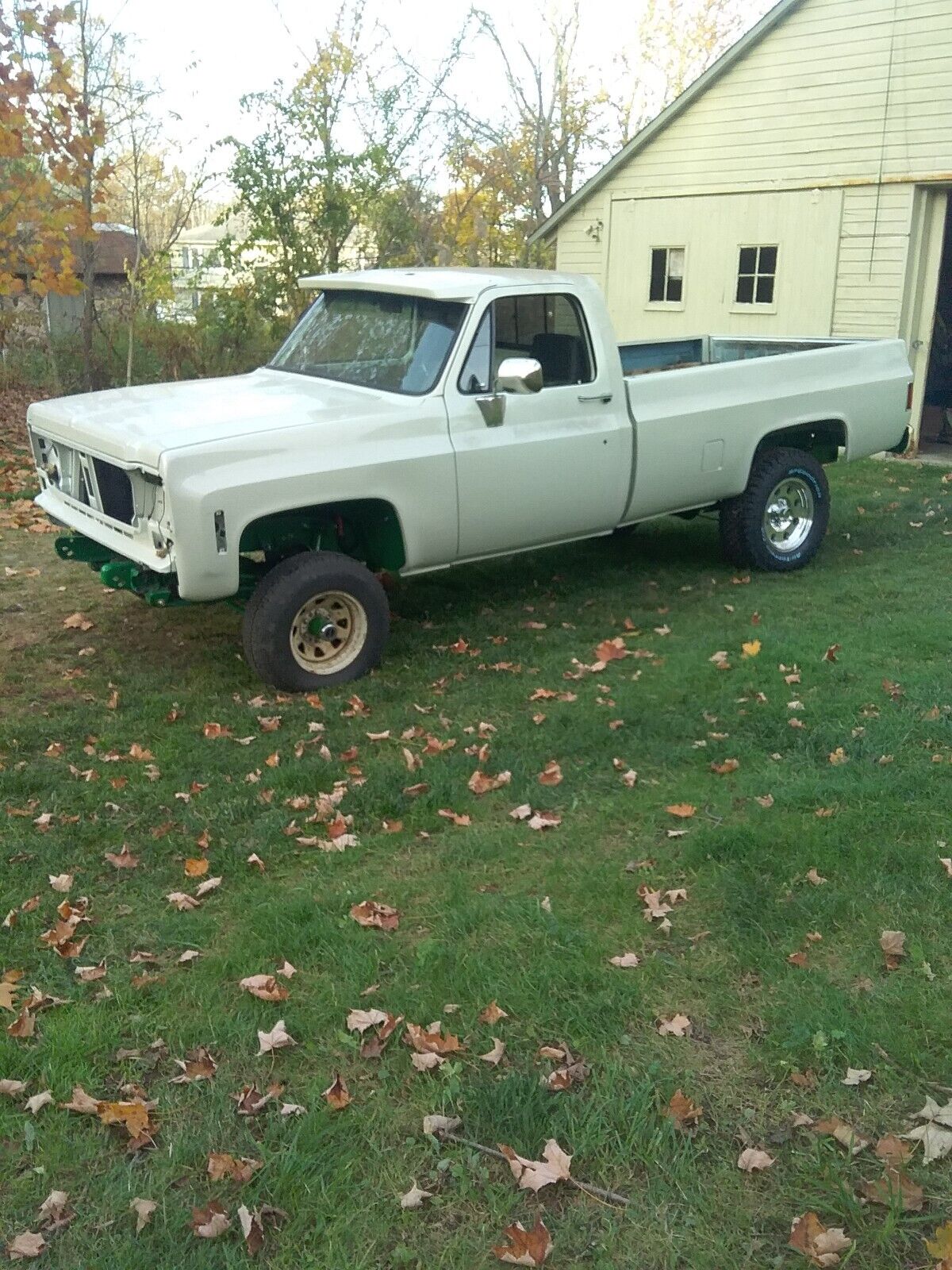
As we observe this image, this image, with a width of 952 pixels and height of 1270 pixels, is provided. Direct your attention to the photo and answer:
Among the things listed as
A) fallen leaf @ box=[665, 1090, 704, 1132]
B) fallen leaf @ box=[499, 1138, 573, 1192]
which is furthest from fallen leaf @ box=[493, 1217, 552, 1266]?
fallen leaf @ box=[665, 1090, 704, 1132]

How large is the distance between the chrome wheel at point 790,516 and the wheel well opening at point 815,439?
0.31 metres

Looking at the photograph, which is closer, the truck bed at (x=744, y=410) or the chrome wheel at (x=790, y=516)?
the truck bed at (x=744, y=410)

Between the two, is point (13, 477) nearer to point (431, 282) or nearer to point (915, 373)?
point (431, 282)

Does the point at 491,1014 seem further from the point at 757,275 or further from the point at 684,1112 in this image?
the point at 757,275

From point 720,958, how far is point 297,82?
593 inches

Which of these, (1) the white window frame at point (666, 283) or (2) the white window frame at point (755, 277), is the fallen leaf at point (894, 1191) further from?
(1) the white window frame at point (666, 283)

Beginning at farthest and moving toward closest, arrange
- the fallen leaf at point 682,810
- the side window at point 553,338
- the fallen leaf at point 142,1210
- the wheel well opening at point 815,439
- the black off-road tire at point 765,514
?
1. the wheel well opening at point 815,439
2. the black off-road tire at point 765,514
3. the side window at point 553,338
4. the fallen leaf at point 682,810
5. the fallen leaf at point 142,1210

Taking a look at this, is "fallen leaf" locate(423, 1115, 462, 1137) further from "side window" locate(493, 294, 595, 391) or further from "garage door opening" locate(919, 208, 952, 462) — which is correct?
"garage door opening" locate(919, 208, 952, 462)

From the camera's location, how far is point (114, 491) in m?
5.93

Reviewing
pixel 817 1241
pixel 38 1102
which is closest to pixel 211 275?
pixel 38 1102

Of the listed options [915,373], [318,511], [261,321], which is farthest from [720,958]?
[261,321]

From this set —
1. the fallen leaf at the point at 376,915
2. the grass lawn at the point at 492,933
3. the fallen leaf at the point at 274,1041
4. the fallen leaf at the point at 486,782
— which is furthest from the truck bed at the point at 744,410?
the fallen leaf at the point at 274,1041

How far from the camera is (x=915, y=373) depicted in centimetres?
1347

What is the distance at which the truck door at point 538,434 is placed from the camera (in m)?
6.47
